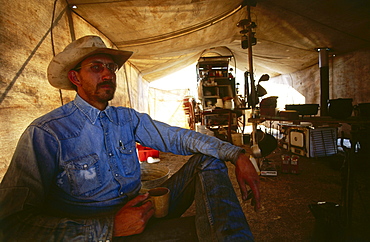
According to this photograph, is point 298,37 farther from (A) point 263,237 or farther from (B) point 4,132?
(B) point 4,132

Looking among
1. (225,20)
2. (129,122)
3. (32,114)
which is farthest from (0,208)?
(225,20)

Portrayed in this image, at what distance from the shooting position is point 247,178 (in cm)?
146

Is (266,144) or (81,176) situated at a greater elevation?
(81,176)

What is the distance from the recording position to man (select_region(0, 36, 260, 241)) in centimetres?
105

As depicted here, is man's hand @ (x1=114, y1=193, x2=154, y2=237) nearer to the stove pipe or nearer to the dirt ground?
the dirt ground

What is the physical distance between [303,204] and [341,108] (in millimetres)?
1532

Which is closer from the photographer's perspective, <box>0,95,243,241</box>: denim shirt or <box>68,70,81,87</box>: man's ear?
<box>0,95,243,241</box>: denim shirt

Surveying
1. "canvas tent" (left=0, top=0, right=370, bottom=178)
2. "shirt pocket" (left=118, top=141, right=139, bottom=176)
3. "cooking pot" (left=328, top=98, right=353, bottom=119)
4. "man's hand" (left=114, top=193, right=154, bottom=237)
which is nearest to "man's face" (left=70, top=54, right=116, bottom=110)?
"shirt pocket" (left=118, top=141, right=139, bottom=176)

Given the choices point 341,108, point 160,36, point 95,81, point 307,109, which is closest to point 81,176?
point 95,81

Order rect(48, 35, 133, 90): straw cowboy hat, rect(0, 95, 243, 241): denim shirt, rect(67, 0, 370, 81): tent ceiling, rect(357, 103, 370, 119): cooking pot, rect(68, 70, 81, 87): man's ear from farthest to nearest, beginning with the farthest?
rect(67, 0, 370, 81): tent ceiling, rect(357, 103, 370, 119): cooking pot, rect(68, 70, 81, 87): man's ear, rect(48, 35, 133, 90): straw cowboy hat, rect(0, 95, 243, 241): denim shirt

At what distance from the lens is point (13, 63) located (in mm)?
1778

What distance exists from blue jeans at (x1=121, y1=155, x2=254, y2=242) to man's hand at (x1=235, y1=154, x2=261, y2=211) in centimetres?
12

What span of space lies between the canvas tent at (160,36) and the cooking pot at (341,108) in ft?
9.48

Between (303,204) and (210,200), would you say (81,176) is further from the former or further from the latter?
(303,204)
